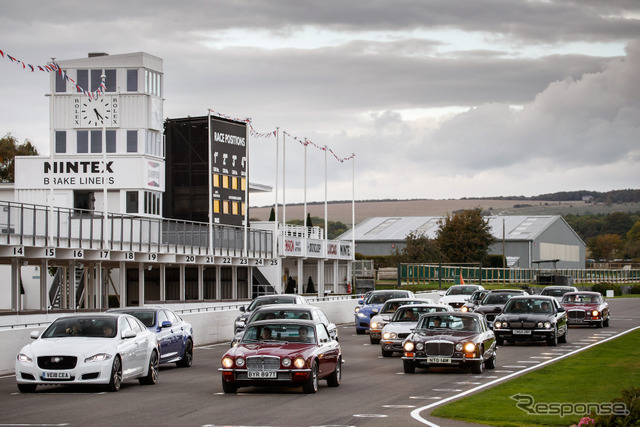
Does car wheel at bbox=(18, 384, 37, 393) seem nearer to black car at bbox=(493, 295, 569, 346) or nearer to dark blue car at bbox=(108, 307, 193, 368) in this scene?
dark blue car at bbox=(108, 307, 193, 368)

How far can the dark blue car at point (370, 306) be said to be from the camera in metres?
39.7

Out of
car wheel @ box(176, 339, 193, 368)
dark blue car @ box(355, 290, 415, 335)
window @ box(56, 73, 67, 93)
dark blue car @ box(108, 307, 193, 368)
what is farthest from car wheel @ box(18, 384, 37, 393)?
window @ box(56, 73, 67, 93)

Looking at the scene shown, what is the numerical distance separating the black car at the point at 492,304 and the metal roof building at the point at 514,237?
79.5 meters

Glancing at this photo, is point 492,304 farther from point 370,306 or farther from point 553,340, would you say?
point 553,340

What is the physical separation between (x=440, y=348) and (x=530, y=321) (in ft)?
32.1

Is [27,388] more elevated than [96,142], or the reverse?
[96,142]

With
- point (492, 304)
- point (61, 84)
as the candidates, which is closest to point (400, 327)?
point (492, 304)

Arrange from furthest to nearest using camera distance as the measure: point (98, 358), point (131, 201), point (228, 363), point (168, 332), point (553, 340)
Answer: point (131, 201), point (553, 340), point (168, 332), point (98, 358), point (228, 363)

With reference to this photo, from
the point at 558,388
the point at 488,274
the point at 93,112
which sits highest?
the point at 93,112

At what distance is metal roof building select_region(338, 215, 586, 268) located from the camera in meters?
125

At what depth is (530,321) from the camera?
31.5 metres

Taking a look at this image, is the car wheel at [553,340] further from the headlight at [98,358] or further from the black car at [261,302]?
the headlight at [98,358]

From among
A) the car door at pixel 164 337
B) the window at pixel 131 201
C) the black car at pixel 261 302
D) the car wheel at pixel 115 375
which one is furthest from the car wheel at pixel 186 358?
the window at pixel 131 201

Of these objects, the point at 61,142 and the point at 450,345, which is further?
the point at 61,142
